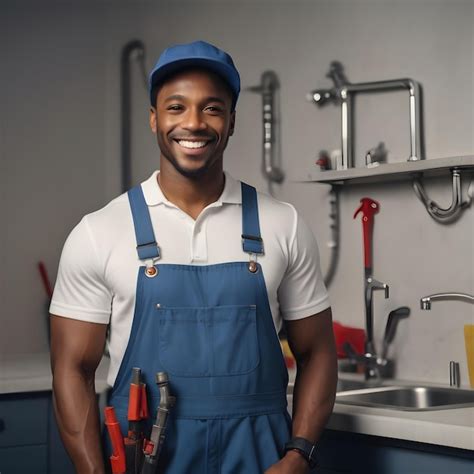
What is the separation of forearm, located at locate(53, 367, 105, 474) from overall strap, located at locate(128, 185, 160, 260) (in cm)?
26

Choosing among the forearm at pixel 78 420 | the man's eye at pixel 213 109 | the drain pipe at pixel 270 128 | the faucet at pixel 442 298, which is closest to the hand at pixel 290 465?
the forearm at pixel 78 420

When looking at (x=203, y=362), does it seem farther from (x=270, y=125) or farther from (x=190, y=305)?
(x=270, y=125)

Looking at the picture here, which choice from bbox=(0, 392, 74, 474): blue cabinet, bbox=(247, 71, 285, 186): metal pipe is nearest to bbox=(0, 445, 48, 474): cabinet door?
bbox=(0, 392, 74, 474): blue cabinet

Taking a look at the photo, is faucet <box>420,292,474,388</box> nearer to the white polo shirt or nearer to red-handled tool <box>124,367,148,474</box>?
the white polo shirt

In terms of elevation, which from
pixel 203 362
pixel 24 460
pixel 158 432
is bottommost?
pixel 24 460

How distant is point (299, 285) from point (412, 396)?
879mm

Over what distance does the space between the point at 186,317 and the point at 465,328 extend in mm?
1099

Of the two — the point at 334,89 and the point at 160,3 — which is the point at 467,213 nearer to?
the point at 334,89

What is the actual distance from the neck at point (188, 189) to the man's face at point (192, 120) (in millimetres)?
29

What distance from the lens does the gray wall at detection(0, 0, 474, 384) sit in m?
2.58

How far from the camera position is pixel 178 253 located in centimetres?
168

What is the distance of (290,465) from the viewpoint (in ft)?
5.42

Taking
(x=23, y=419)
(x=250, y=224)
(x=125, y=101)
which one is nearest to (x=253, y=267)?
(x=250, y=224)

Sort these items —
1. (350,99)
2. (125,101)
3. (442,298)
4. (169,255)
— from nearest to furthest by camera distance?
(169,255)
(442,298)
(350,99)
(125,101)
